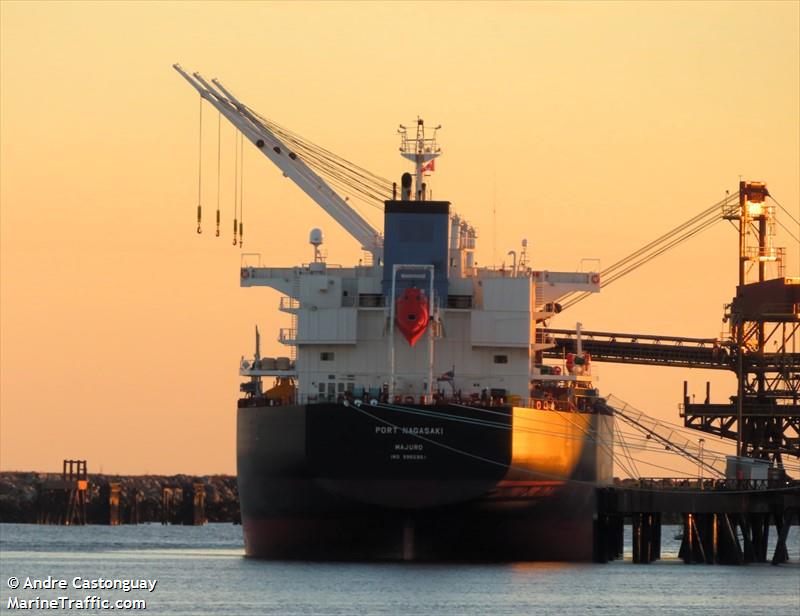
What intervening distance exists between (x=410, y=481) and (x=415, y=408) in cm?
240

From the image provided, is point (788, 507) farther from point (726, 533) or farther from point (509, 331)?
point (509, 331)

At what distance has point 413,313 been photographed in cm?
7744

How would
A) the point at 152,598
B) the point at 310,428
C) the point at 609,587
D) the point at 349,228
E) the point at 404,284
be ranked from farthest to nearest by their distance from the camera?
1. the point at 349,228
2. the point at 404,284
3. the point at 310,428
4. the point at 609,587
5. the point at 152,598

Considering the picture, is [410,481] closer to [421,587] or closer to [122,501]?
[421,587]

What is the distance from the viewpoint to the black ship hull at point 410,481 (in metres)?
73.3

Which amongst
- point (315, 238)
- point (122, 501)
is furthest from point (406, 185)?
point (122, 501)

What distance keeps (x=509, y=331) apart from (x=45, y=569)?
55.5 feet

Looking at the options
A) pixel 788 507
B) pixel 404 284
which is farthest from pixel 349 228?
pixel 788 507

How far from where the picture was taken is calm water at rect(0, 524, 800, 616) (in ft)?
202

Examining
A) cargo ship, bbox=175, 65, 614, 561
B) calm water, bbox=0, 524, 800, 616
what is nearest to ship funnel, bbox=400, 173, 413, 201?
cargo ship, bbox=175, 65, 614, 561

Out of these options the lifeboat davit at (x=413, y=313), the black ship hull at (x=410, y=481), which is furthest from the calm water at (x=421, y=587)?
the lifeboat davit at (x=413, y=313)

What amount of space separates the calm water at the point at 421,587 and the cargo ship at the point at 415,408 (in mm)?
1371

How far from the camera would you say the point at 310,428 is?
243 ft

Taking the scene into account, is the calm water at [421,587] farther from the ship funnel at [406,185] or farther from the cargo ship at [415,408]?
the ship funnel at [406,185]
